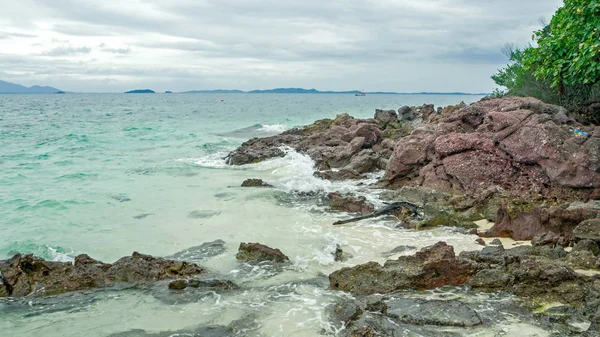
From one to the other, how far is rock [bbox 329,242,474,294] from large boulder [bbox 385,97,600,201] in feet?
15.1

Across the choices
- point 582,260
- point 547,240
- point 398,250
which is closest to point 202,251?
point 398,250

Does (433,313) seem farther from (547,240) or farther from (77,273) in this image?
(77,273)

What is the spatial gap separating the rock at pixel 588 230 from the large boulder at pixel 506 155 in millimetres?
2886

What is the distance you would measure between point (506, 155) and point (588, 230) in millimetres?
5263

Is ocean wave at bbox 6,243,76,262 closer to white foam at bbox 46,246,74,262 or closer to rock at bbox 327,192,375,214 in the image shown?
white foam at bbox 46,246,74,262

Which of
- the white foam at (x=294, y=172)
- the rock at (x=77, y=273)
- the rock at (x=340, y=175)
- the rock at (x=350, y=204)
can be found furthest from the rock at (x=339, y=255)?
the rock at (x=340, y=175)

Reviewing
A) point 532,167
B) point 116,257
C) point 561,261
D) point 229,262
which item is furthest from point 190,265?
point 532,167

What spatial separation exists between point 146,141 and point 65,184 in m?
17.6

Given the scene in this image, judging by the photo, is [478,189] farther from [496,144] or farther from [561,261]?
[561,261]

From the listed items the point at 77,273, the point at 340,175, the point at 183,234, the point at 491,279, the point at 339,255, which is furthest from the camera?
the point at 340,175

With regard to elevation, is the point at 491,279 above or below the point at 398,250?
above

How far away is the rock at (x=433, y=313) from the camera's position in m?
6.36

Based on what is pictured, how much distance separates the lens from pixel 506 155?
1333 centimetres

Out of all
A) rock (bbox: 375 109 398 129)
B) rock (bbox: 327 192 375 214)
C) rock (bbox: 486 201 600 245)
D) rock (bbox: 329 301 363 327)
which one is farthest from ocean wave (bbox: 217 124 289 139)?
rock (bbox: 329 301 363 327)
